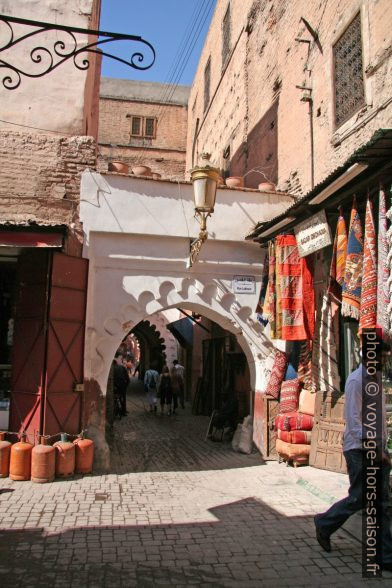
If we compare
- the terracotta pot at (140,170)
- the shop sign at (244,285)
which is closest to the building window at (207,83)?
the terracotta pot at (140,170)

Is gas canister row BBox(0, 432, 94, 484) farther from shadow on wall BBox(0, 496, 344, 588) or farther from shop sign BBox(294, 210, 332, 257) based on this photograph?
shop sign BBox(294, 210, 332, 257)

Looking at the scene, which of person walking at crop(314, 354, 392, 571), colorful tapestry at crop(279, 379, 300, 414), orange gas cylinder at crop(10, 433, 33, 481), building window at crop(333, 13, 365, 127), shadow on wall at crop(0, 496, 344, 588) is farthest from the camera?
colorful tapestry at crop(279, 379, 300, 414)

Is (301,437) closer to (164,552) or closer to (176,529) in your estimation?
(176,529)

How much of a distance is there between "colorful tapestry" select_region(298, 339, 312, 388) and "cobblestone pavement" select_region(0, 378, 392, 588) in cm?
129

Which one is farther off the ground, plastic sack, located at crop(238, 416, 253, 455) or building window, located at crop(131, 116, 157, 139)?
building window, located at crop(131, 116, 157, 139)

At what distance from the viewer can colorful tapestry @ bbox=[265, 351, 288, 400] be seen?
7.96 metres

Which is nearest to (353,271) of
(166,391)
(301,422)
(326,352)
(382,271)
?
(382,271)

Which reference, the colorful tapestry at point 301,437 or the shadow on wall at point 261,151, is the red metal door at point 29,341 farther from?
the shadow on wall at point 261,151

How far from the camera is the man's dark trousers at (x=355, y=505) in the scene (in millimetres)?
3777

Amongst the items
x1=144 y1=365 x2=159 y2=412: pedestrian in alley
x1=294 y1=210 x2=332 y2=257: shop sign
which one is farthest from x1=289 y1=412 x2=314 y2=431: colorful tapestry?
x1=144 y1=365 x2=159 y2=412: pedestrian in alley

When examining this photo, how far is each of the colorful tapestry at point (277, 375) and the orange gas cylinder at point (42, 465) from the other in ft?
11.8

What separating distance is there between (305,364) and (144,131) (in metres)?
19.1

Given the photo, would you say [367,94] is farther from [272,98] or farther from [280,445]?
[280,445]

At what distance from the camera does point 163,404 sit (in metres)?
13.7
